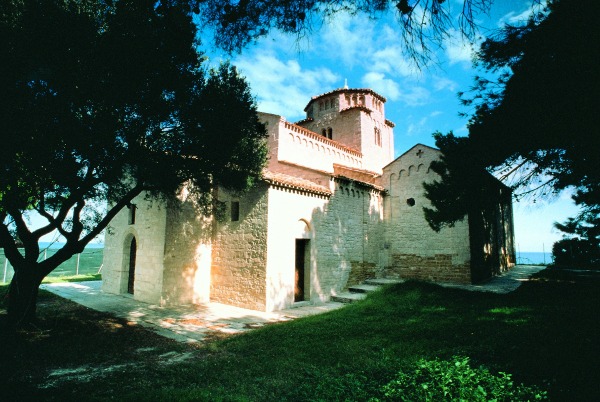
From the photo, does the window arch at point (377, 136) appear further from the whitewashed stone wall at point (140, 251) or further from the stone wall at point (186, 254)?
the whitewashed stone wall at point (140, 251)

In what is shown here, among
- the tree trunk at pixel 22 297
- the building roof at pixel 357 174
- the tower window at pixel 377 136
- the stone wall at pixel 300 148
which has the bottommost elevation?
the tree trunk at pixel 22 297

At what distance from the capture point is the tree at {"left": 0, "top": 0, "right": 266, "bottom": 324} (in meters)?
6.14

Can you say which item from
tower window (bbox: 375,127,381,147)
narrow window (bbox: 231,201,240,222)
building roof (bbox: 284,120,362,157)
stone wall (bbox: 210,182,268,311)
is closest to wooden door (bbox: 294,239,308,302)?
stone wall (bbox: 210,182,268,311)

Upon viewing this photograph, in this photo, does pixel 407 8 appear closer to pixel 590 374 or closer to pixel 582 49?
pixel 582 49

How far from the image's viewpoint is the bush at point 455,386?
4113mm

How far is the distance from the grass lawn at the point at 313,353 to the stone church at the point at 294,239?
278 cm

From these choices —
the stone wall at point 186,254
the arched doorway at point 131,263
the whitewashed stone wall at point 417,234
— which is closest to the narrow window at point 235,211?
the stone wall at point 186,254

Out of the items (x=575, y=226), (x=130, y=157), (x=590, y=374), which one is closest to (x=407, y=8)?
(x=590, y=374)

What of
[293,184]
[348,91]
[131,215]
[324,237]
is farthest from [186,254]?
[348,91]

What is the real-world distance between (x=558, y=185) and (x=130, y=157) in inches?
425

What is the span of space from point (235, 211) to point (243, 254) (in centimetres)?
187

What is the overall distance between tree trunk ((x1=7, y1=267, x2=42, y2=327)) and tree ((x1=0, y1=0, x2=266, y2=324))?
0.09 ft

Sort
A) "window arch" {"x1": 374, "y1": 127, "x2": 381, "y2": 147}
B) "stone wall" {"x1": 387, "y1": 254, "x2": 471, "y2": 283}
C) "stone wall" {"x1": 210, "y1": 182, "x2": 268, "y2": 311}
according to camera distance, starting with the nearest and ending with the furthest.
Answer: "stone wall" {"x1": 210, "y1": 182, "x2": 268, "y2": 311} < "stone wall" {"x1": 387, "y1": 254, "x2": 471, "y2": 283} < "window arch" {"x1": 374, "y1": 127, "x2": 381, "y2": 147}

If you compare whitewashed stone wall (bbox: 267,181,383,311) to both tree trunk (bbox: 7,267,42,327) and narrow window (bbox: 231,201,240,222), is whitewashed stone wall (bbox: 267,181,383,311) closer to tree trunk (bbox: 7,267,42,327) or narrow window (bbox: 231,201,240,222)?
narrow window (bbox: 231,201,240,222)
